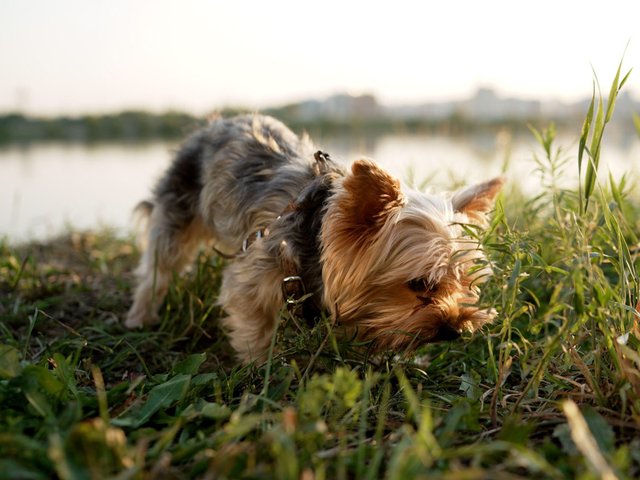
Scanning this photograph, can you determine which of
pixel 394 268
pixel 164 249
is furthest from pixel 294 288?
pixel 164 249

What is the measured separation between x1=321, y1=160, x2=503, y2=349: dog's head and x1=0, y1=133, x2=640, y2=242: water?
811 mm

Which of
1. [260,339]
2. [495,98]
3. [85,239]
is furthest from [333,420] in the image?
[495,98]

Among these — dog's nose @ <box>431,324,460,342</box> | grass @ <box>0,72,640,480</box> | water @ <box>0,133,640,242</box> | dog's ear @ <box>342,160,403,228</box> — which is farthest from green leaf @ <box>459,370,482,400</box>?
water @ <box>0,133,640,242</box>

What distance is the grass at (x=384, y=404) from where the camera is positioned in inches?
60.3

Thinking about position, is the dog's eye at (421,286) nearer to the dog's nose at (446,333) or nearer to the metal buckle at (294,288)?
the dog's nose at (446,333)

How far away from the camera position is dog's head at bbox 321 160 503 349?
2.96 meters

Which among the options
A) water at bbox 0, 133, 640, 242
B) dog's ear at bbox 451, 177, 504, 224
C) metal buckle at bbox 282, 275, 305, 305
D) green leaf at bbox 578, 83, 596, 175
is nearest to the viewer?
green leaf at bbox 578, 83, 596, 175

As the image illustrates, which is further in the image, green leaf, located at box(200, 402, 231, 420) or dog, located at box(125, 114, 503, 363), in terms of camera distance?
dog, located at box(125, 114, 503, 363)

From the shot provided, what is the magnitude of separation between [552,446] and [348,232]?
4.99 ft

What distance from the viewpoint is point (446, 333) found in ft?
9.65

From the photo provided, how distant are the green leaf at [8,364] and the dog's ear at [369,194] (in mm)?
1558

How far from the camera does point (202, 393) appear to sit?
8.20 feet

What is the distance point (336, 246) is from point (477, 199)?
894 mm

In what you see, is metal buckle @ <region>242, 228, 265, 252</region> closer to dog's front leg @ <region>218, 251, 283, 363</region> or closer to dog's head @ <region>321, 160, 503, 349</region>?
dog's front leg @ <region>218, 251, 283, 363</region>
